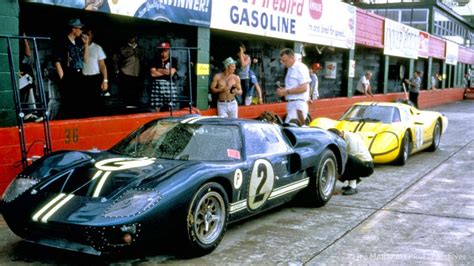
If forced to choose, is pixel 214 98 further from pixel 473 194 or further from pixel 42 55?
pixel 473 194

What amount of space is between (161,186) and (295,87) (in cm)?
517

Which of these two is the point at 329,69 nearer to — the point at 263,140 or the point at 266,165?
the point at 263,140

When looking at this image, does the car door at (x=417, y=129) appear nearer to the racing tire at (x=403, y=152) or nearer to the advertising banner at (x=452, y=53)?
the racing tire at (x=403, y=152)

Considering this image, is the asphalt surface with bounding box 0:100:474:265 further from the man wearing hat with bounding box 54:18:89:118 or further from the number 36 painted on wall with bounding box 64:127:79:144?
the man wearing hat with bounding box 54:18:89:118

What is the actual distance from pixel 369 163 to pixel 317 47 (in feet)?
31.7

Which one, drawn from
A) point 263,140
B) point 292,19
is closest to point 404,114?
point 292,19

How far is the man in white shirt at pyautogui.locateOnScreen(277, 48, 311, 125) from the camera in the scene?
29.2 feet

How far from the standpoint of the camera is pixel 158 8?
352 inches

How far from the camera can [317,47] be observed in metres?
16.4

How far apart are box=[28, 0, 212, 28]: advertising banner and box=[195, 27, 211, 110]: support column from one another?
21 cm

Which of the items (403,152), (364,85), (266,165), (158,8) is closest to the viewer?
(266,165)

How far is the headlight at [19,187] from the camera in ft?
14.9

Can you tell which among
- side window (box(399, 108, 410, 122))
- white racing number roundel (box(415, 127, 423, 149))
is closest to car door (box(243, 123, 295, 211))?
side window (box(399, 108, 410, 122))

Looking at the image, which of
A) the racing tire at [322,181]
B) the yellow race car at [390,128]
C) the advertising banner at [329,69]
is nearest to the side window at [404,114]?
the yellow race car at [390,128]
